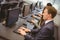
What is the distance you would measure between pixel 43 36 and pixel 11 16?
0.97m

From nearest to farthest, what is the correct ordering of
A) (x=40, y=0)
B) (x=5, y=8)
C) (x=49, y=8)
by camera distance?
(x=49, y=8) < (x=5, y=8) < (x=40, y=0)

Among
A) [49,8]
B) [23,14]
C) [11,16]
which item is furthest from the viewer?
[23,14]

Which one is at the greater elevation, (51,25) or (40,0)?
(40,0)

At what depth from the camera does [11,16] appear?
2.61m

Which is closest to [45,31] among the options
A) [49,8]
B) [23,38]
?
[49,8]

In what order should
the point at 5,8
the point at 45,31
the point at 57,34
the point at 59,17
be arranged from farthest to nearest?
1. the point at 5,8
2. the point at 59,17
3. the point at 57,34
4. the point at 45,31

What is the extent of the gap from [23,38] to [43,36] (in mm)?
516

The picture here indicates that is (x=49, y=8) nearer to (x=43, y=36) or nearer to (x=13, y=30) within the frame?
(x=43, y=36)

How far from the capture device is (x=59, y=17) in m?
2.44

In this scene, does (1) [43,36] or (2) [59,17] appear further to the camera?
(2) [59,17]

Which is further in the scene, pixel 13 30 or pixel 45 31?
pixel 13 30

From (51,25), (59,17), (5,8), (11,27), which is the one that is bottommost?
(51,25)

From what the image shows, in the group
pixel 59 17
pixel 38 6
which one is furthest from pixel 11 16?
pixel 38 6

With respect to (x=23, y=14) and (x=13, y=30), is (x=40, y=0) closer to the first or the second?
Answer: (x=23, y=14)
